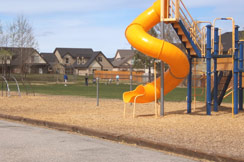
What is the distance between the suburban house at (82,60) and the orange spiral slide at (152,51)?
82.0 meters

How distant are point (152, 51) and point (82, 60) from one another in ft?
300

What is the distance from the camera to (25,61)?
254 feet

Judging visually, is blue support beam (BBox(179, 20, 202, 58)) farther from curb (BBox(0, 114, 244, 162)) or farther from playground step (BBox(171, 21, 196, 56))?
curb (BBox(0, 114, 244, 162))

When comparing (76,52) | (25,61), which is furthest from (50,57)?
(25,61)

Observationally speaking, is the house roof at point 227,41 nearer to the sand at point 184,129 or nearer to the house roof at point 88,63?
the house roof at point 88,63

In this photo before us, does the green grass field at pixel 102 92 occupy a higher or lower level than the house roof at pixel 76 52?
lower

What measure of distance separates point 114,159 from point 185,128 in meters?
4.22

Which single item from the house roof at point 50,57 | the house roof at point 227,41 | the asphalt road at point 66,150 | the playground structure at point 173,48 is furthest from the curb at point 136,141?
the house roof at point 50,57

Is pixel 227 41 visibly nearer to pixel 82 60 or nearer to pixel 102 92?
pixel 102 92

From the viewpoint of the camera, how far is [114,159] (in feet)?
24.7

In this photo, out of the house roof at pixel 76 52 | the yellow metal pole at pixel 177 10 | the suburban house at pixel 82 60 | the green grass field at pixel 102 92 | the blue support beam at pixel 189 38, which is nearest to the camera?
the yellow metal pole at pixel 177 10

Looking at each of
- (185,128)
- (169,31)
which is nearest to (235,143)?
(185,128)

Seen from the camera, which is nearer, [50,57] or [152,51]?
[152,51]

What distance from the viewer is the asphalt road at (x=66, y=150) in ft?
24.8
